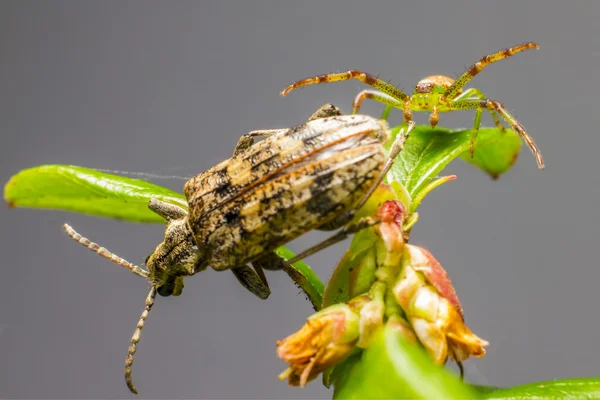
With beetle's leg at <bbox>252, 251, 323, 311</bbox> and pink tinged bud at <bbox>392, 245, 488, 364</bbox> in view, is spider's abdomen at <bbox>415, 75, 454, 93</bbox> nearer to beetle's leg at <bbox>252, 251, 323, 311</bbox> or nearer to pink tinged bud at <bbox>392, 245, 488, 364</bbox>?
beetle's leg at <bbox>252, 251, 323, 311</bbox>

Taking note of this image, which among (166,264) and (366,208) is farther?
(166,264)

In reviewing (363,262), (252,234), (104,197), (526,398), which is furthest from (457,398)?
(104,197)

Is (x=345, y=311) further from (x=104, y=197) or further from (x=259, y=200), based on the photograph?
(x=104, y=197)

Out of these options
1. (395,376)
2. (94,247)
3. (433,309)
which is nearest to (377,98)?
(94,247)

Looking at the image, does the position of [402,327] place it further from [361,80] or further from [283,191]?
[361,80]

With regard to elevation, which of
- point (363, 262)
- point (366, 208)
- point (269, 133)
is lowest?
point (363, 262)

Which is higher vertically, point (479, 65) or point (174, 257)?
point (479, 65)

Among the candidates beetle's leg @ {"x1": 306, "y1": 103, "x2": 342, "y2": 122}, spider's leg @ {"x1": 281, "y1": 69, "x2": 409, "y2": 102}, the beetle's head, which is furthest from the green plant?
spider's leg @ {"x1": 281, "y1": 69, "x2": 409, "y2": 102}
